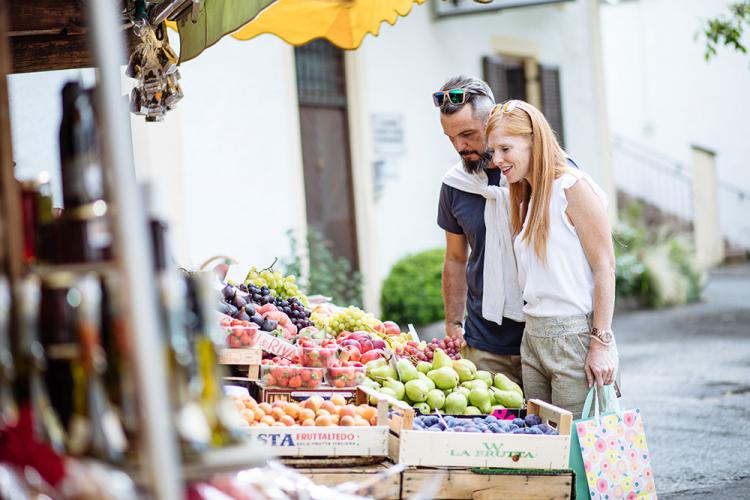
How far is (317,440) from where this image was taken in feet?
11.3

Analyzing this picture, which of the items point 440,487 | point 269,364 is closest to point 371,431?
point 440,487

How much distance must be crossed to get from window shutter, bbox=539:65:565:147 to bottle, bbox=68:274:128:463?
1281 centimetres

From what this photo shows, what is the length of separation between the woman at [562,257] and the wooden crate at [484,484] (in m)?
0.56

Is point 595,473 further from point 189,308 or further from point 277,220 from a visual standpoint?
point 277,220

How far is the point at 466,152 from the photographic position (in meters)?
4.41

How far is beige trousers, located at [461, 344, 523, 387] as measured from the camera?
174 inches

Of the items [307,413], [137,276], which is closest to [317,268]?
[307,413]

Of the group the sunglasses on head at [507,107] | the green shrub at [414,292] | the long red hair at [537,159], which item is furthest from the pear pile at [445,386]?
the green shrub at [414,292]

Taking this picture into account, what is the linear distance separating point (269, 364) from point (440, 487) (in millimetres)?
1046

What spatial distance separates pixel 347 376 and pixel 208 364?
1.99 meters

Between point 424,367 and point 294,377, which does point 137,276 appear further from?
point 424,367

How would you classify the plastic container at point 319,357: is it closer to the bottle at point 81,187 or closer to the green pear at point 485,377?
the green pear at point 485,377

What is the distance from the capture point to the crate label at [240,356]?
4.11 m

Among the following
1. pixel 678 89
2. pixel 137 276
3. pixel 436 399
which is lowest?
pixel 436 399
